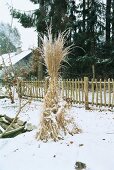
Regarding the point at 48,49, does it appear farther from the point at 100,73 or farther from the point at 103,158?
the point at 100,73

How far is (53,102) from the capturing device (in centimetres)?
604

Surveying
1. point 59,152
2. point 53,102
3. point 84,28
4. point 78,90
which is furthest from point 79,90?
point 84,28

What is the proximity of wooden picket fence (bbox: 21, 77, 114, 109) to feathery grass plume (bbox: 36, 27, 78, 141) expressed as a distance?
286 cm

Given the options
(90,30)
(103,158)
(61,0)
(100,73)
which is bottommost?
(103,158)

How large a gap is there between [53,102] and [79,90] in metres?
6.46

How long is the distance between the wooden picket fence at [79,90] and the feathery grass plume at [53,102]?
2865 millimetres

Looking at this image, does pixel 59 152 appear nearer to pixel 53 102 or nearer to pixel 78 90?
pixel 53 102

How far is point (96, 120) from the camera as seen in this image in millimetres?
8758

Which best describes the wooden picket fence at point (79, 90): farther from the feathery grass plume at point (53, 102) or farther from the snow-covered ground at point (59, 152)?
the snow-covered ground at point (59, 152)

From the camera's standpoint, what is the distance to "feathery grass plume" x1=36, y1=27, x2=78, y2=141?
5.83 m

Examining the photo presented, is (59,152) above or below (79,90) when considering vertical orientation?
below

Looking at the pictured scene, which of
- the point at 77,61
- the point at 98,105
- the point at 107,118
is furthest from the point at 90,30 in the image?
the point at 107,118

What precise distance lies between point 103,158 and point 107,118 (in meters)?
4.42

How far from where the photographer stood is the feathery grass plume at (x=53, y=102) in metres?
5.83
